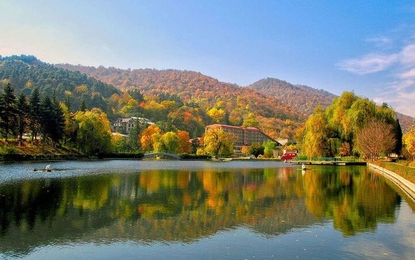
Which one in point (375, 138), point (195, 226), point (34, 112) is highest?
point (34, 112)

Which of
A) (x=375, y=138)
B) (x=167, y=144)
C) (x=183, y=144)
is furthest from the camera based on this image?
(x=183, y=144)

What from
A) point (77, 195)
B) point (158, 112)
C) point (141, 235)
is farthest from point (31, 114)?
point (158, 112)

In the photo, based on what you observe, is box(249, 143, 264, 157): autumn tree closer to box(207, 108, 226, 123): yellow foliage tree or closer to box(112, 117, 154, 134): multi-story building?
box(112, 117, 154, 134): multi-story building

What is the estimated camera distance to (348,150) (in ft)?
198

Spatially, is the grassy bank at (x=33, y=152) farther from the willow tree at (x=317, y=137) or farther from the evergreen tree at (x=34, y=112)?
the willow tree at (x=317, y=137)

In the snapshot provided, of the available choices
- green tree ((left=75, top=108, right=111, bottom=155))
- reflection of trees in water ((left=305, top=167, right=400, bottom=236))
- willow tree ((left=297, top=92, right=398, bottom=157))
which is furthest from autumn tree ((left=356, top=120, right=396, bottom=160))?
green tree ((left=75, top=108, right=111, bottom=155))

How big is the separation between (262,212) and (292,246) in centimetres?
535

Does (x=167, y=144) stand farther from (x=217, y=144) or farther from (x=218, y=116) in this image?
(x=218, y=116)

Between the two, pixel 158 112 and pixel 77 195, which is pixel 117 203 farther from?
pixel 158 112

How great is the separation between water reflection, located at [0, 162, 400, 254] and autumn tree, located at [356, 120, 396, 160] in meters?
33.2

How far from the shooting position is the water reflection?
12500 mm

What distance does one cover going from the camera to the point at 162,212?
16.4 metres

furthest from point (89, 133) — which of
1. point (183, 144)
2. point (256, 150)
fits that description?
point (256, 150)

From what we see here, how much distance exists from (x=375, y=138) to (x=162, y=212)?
46902 mm
